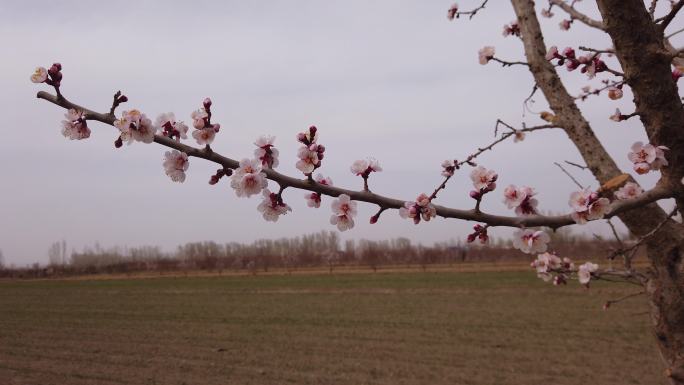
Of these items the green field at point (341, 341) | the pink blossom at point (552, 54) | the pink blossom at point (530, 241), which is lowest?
the green field at point (341, 341)

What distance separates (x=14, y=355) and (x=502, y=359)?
12464 millimetres

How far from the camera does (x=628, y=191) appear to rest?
149 centimetres

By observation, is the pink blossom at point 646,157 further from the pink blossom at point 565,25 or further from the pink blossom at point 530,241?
the pink blossom at point 565,25

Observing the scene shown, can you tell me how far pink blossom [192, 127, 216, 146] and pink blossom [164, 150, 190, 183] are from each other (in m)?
0.16

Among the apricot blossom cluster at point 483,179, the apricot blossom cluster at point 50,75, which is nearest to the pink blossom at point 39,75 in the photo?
the apricot blossom cluster at point 50,75

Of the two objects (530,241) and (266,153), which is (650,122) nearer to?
(530,241)

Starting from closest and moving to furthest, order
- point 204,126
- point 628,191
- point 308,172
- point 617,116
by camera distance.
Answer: point 308,172 → point 204,126 → point 628,191 → point 617,116

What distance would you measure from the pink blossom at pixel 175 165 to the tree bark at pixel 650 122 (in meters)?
1.23

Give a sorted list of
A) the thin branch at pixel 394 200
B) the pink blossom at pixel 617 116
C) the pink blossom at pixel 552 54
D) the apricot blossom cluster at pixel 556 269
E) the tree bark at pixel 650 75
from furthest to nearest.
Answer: the apricot blossom cluster at pixel 556 269 < the pink blossom at pixel 552 54 < the pink blossom at pixel 617 116 < the tree bark at pixel 650 75 < the thin branch at pixel 394 200

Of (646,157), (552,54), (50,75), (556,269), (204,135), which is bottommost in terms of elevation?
(556,269)

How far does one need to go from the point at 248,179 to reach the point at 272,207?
16cm

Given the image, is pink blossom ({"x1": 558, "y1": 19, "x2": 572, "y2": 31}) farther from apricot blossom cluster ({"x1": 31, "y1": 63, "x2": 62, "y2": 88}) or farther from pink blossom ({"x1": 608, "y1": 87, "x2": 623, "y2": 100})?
apricot blossom cluster ({"x1": 31, "y1": 63, "x2": 62, "y2": 88})

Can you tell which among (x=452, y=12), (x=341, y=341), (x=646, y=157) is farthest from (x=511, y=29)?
(x=341, y=341)

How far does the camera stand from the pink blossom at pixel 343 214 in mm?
1413
